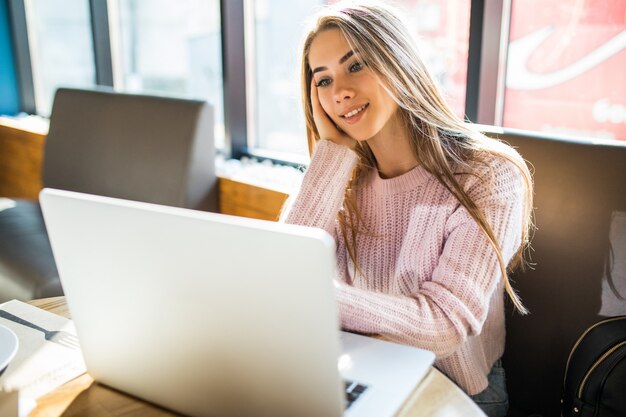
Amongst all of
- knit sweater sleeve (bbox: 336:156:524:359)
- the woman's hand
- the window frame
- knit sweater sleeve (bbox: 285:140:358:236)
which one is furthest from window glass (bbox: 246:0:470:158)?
knit sweater sleeve (bbox: 336:156:524:359)

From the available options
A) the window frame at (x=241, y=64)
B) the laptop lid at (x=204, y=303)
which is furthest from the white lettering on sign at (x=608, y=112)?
the laptop lid at (x=204, y=303)

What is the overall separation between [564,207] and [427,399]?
1.71 ft

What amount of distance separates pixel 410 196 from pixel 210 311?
724mm

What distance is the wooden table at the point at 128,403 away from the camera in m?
0.78

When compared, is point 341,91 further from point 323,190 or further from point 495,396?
point 495,396

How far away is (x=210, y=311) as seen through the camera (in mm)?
647

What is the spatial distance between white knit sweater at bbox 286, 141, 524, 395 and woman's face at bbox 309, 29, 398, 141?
3.0 inches

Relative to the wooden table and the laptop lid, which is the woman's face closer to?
the wooden table

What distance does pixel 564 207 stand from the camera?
1.15 m

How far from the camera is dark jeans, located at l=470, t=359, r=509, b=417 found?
1196 mm

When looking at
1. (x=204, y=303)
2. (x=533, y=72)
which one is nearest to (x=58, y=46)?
(x=533, y=72)

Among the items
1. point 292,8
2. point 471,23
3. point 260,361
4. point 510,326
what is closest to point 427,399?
point 260,361

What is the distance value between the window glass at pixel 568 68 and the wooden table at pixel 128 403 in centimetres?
123

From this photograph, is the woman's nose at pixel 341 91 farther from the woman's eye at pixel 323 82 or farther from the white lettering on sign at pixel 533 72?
the white lettering on sign at pixel 533 72
